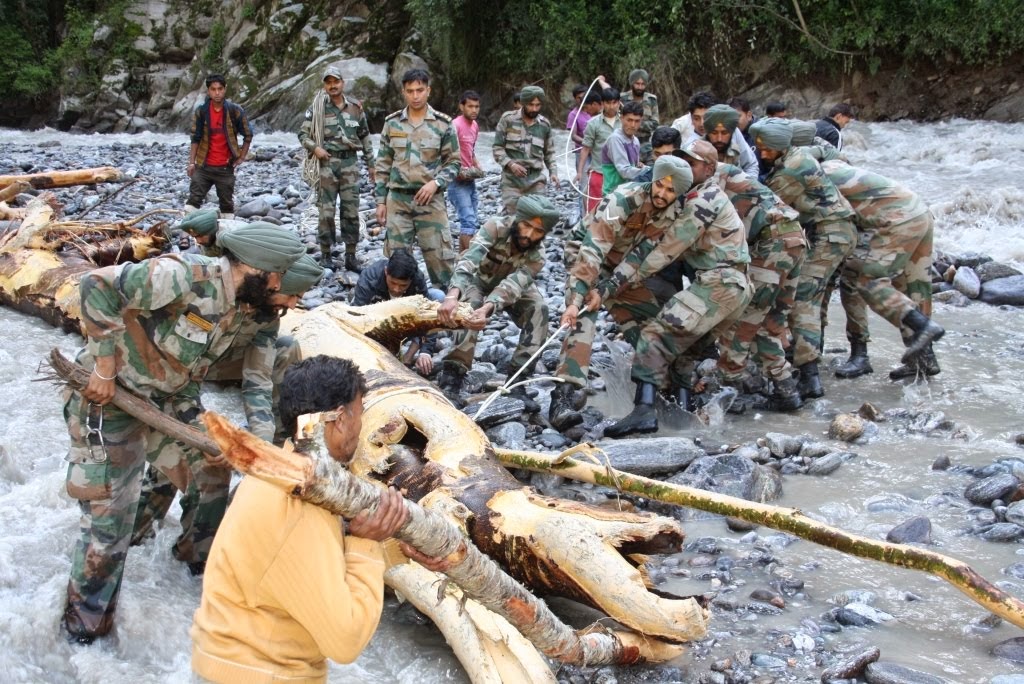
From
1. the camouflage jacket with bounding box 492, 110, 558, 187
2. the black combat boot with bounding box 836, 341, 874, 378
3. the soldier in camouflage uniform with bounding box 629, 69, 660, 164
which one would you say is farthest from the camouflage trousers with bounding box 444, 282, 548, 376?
the soldier in camouflage uniform with bounding box 629, 69, 660, 164

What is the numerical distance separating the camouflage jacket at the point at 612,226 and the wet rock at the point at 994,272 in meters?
5.06

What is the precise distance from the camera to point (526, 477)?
538 cm

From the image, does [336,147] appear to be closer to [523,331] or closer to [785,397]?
[523,331]

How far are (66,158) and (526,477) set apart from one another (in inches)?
586

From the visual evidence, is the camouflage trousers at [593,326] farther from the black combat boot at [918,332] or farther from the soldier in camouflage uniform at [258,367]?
the soldier in camouflage uniform at [258,367]

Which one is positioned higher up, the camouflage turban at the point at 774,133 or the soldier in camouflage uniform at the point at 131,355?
the camouflage turban at the point at 774,133

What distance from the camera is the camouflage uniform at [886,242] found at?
7.02 metres

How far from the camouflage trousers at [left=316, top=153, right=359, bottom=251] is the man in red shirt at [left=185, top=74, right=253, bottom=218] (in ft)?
4.49

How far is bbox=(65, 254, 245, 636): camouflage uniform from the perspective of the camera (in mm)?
3578

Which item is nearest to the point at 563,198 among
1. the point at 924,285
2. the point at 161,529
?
the point at 924,285

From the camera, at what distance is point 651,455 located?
17.7 ft

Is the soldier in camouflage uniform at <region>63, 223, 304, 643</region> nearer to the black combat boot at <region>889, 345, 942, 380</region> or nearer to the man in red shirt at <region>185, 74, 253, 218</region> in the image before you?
the black combat boot at <region>889, 345, 942, 380</region>

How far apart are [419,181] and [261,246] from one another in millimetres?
4571

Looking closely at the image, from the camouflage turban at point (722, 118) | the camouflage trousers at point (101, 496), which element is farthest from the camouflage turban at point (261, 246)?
the camouflage turban at point (722, 118)
